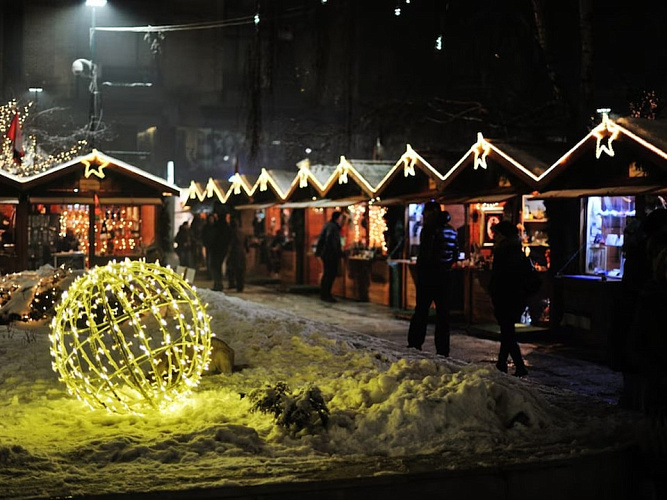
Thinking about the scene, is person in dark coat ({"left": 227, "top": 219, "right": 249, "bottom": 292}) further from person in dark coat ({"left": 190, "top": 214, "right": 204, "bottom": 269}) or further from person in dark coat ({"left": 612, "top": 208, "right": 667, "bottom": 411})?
person in dark coat ({"left": 612, "top": 208, "right": 667, "bottom": 411})

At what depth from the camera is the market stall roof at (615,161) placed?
1203 cm

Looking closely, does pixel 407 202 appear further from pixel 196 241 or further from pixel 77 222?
pixel 196 241

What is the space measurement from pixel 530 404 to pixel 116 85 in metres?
37.9

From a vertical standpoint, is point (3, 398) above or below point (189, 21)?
below

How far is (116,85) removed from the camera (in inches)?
1633

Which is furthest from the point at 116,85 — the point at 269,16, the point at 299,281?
the point at 269,16

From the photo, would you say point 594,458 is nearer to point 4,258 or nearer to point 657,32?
point 4,258

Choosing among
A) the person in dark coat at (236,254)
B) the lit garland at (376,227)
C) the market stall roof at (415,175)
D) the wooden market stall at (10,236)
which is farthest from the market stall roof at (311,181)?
the wooden market stall at (10,236)

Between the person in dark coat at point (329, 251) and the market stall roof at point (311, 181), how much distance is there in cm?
196

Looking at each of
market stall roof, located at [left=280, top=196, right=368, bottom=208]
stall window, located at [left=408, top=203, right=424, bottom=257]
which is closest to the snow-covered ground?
stall window, located at [left=408, top=203, right=424, bottom=257]

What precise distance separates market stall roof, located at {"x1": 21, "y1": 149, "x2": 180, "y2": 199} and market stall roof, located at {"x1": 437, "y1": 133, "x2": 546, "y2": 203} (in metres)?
7.41

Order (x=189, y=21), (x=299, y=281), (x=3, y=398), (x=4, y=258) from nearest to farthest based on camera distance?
1. (x=3, y=398)
2. (x=4, y=258)
3. (x=299, y=281)
4. (x=189, y=21)

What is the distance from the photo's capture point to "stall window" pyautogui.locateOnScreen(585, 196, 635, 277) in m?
13.7

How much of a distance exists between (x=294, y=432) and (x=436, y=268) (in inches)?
206
